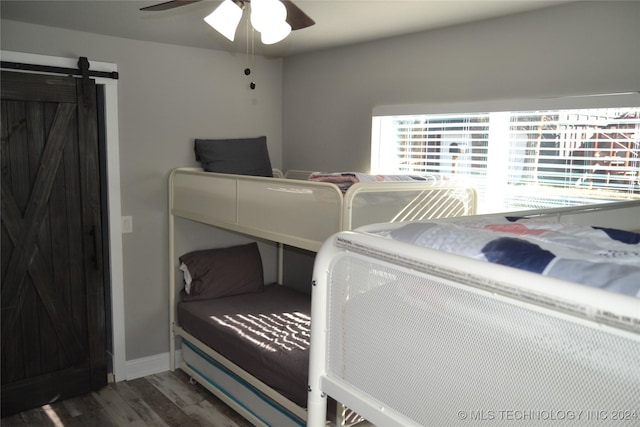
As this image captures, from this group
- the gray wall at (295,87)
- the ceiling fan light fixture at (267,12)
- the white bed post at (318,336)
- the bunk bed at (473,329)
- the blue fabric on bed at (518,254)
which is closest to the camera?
the bunk bed at (473,329)

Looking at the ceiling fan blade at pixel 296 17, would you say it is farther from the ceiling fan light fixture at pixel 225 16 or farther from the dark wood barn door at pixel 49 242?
the dark wood barn door at pixel 49 242

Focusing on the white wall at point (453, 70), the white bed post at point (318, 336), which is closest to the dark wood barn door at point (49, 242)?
the white wall at point (453, 70)

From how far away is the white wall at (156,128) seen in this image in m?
3.35

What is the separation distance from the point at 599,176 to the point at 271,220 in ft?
5.18

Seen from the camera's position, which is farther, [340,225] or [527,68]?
[527,68]

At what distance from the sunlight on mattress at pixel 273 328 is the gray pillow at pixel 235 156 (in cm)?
103

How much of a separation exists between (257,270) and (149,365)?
100 centimetres

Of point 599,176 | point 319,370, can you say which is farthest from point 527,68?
point 319,370

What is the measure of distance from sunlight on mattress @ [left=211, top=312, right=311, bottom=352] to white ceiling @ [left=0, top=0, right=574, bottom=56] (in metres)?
1.73

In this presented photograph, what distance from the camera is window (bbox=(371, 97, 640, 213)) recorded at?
2291mm

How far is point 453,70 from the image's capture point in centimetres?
285

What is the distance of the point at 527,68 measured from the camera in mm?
2520

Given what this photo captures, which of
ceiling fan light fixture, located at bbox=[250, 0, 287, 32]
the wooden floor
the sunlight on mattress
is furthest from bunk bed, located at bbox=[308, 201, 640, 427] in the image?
the wooden floor

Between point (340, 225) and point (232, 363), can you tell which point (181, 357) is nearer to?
point (232, 363)
